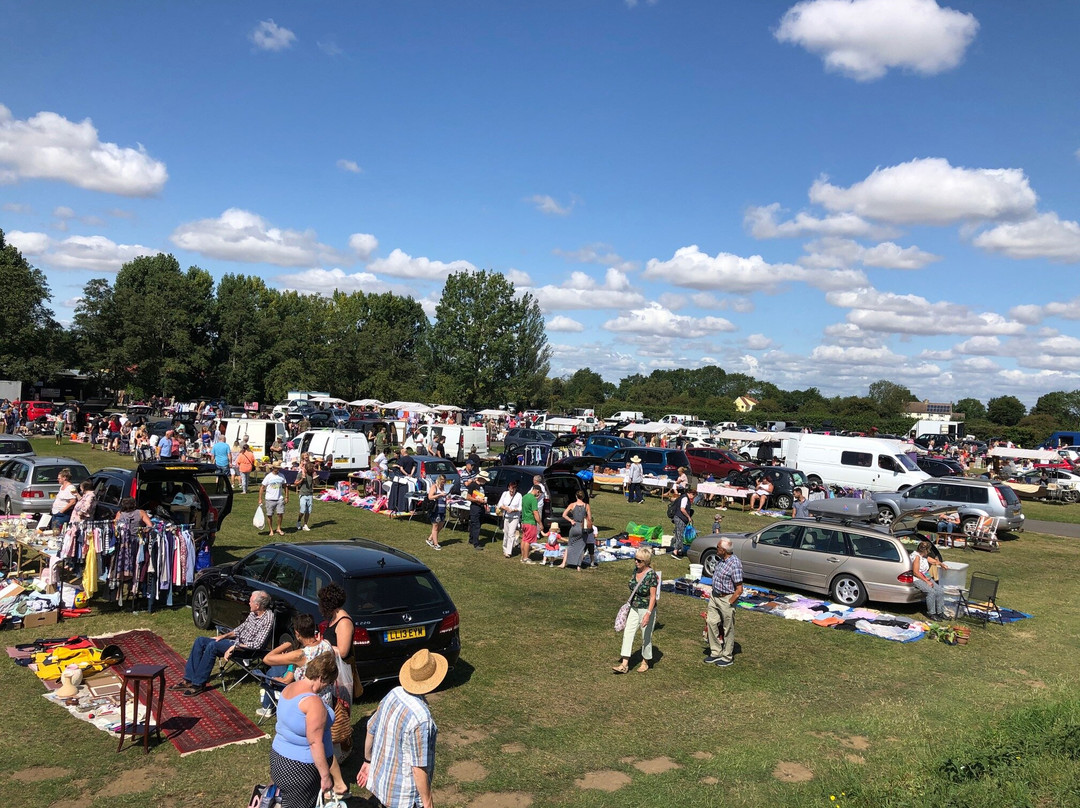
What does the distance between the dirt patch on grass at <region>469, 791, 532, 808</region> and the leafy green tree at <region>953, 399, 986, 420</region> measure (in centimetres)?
13857

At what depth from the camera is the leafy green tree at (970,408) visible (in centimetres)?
12750

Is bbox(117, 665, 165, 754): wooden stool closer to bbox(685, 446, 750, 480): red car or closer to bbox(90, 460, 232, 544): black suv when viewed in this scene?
bbox(90, 460, 232, 544): black suv

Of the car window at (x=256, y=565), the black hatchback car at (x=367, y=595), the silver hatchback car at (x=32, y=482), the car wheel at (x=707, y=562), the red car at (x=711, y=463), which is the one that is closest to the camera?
the black hatchback car at (x=367, y=595)

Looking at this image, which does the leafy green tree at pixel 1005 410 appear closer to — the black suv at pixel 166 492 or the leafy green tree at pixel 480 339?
the leafy green tree at pixel 480 339

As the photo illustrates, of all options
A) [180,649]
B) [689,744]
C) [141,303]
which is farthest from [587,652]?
[141,303]

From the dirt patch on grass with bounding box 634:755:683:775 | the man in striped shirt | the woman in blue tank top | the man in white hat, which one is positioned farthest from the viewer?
the man in striped shirt

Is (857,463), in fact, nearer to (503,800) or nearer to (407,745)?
(503,800)

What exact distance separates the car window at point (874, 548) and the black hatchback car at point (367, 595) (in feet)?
25.7

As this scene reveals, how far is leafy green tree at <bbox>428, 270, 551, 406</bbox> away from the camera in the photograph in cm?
7075

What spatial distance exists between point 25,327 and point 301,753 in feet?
187

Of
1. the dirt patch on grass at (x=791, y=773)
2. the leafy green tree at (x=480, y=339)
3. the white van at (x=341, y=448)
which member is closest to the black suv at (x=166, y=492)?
the dirt patch on grass at (x=791, y=773)

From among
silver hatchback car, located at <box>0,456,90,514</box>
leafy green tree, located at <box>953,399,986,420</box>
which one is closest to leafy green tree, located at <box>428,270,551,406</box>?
silver hatchback car, located at <box>0,456,90,514</box>

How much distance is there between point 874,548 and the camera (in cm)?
1302

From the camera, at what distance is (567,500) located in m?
17.9
